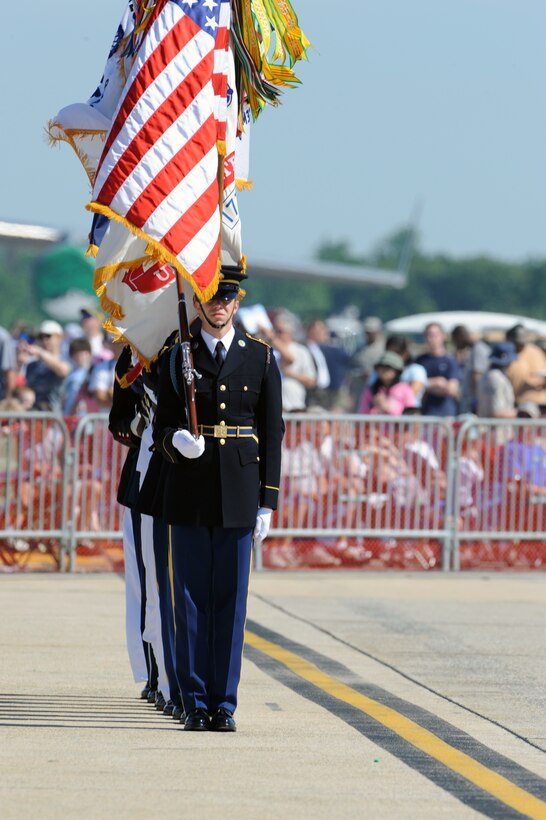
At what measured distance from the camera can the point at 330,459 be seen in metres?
14.4

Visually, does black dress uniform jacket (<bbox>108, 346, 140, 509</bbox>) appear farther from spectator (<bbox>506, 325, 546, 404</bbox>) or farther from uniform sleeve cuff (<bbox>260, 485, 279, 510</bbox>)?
spectator (<bbox>506, 325, 546, 404</bbox>)

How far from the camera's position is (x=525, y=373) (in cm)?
1769

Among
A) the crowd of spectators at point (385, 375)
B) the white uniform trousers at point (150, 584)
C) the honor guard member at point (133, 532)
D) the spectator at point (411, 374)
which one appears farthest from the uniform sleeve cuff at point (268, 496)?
the spectator at point (411, 374)

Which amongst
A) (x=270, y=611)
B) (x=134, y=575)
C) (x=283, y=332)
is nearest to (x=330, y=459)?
(x=270, y=611)

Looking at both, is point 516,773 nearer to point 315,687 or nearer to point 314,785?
point 314,785

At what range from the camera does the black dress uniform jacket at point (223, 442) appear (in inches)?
293

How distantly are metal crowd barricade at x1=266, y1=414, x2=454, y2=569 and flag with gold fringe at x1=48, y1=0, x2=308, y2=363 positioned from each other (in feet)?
20.1

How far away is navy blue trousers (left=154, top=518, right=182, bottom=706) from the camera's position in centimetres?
759

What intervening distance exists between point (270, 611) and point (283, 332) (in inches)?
310

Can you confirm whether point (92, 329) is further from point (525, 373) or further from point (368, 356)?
point (368, 356)

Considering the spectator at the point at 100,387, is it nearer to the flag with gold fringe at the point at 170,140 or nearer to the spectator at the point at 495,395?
the spectator at the point at 495,395

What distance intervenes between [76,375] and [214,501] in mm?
9766

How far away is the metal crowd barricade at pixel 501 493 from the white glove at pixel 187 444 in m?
7.40

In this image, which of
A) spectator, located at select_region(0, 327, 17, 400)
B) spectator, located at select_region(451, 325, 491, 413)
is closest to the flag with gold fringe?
spectator, located at select_region(451, 325, 491, 413)
